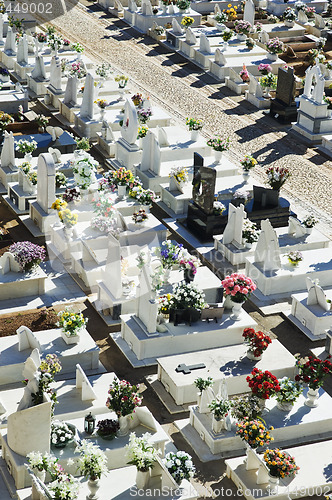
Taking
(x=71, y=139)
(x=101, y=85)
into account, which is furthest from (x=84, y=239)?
(x=101, y=85)

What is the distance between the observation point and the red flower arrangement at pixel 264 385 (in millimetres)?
19594

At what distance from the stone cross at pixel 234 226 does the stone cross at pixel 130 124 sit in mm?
6059

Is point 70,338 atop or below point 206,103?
atop

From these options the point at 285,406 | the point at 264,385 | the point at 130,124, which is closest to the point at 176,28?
the point at 130,124

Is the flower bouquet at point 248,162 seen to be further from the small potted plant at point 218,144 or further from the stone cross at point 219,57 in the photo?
the stone cross at point 219,57

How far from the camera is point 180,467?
1750 centimetres

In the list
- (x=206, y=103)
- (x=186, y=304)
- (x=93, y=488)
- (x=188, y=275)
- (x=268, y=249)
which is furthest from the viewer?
(x=206, y=103)

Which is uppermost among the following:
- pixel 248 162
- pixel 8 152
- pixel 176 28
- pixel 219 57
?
pixel 248 162

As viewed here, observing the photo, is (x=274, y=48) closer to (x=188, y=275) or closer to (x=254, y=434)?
(x=188, y=275)

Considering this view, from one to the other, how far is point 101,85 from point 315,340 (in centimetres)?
1791

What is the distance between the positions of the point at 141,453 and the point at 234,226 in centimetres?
1058

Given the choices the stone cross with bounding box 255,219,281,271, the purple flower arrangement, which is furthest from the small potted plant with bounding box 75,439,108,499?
the stone cross with bounding box 255,219,281,271

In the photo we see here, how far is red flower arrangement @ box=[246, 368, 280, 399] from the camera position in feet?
64.3

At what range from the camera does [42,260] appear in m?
25.5
